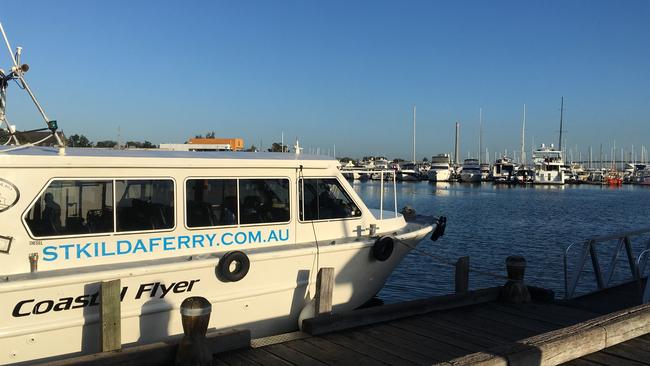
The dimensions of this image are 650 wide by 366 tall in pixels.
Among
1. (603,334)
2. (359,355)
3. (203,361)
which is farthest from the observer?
(359,355)

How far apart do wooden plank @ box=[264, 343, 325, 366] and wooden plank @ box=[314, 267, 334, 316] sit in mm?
969

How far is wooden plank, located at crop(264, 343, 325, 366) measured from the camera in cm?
593

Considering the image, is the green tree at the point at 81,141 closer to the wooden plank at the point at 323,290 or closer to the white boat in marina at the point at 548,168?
the wooden plank at the point at 323,290

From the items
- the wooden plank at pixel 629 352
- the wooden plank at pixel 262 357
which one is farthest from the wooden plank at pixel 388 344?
the wooden plank at pixel 629 352

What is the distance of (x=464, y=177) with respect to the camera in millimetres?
96562

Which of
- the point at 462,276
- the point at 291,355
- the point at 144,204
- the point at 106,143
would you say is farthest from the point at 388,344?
the point at 106,143

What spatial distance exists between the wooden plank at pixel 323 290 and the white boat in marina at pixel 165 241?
0.59 meters

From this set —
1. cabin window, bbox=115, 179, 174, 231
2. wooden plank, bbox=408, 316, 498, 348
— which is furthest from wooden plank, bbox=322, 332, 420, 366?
cabin window, bbox=115, 179, 174, 231

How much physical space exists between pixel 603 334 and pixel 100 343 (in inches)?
209

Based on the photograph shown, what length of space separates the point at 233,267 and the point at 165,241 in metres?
0.91

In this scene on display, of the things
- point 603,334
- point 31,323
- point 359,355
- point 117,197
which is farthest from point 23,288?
point 603,334

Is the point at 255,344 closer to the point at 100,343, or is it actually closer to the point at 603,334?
the point at 100,343

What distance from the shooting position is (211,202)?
7.42 m

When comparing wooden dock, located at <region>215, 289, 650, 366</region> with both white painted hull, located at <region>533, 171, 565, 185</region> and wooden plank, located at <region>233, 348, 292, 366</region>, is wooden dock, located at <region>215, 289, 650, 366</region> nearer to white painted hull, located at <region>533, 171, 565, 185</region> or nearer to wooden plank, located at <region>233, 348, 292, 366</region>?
wooden plank, located at <region>233, 348, 292, 366</region>
